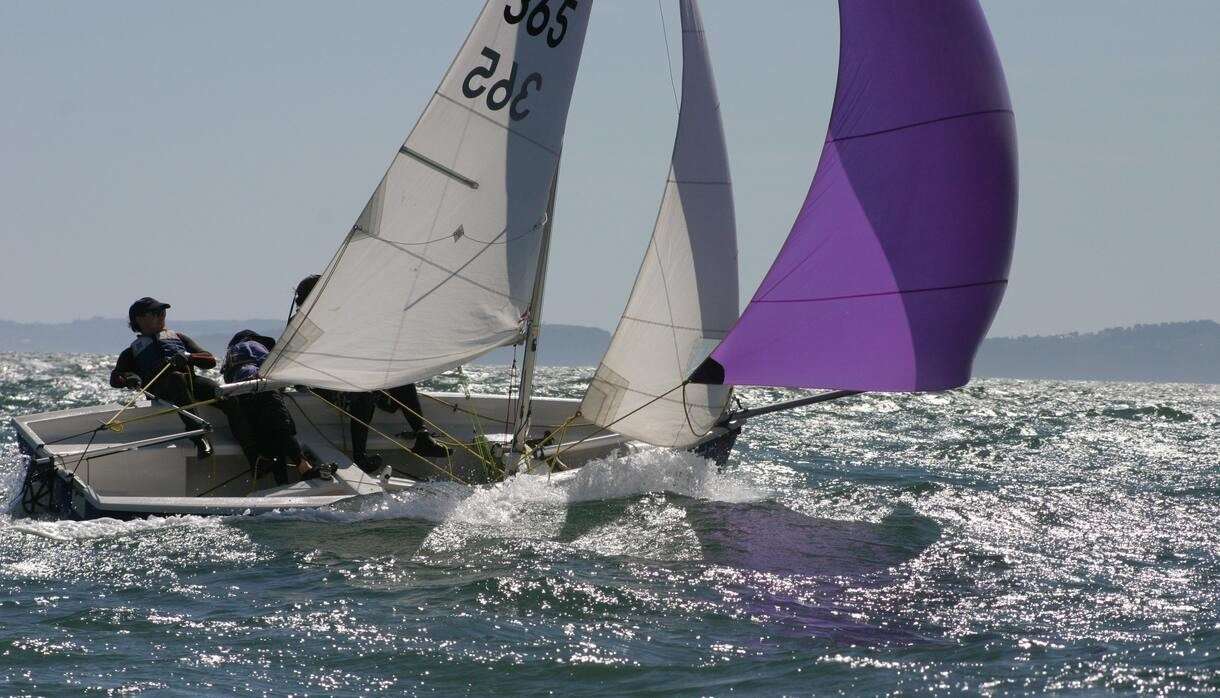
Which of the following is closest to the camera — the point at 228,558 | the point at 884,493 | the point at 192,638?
the point at 192,638

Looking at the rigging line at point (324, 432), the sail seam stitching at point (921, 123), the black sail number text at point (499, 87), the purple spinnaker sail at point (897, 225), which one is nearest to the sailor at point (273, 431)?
the rigging line at point (324, 432)

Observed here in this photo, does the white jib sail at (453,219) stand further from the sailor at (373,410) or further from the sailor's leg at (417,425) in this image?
the sailor's leg at (417,425)

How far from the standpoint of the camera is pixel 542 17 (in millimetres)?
9367

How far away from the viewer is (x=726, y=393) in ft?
34.4

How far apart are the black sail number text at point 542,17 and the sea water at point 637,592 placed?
3.11 metres

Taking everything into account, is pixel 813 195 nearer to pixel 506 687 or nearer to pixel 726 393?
pixel 726 393

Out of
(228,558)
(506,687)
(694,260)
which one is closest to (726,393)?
(694,260)

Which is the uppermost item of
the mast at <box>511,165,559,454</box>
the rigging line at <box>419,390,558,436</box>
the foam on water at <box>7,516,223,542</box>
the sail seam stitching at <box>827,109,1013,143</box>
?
the sail seam stitching at <box>827,109,1013,143</box>

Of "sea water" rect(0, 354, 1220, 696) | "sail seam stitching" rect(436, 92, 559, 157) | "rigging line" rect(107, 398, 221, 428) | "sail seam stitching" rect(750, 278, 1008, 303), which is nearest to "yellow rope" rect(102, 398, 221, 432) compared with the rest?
"rigging line" rect(107, 398, 221, 428)

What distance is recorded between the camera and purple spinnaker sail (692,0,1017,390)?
8469mm

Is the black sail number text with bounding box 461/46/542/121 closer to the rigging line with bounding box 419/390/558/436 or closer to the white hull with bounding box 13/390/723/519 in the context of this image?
the white hull with bounding box 13/390/723/519

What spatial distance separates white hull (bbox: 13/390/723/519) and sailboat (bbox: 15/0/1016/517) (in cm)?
2

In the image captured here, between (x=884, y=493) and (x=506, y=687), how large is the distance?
6.26m

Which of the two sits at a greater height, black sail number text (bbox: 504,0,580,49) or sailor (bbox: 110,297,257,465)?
black sail number text (bbox: 504,0,580,49)
